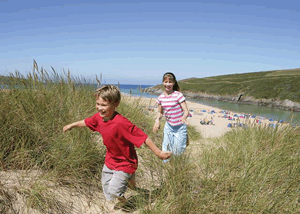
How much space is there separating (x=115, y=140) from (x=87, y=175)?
0.82m

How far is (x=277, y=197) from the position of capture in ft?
6.05

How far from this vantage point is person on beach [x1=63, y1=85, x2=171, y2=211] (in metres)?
2.03

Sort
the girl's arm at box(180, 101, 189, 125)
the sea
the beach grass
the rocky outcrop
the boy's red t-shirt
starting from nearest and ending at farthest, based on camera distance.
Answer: the beach grass, the boy's red t-shirt, the girl's arm at box(180, 101, 189, 125), the sea, the rocky outcrop

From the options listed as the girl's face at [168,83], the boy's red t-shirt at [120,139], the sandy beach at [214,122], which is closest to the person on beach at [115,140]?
the boy's red t-shirt at [120,139]

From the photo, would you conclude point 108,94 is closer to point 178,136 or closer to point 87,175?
point 87,175

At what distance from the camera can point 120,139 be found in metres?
2.07

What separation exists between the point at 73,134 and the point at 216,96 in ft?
127

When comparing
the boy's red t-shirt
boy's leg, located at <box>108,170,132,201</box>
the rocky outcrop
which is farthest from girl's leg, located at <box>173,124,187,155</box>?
the rocky outcrop

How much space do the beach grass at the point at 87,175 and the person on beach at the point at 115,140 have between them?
9.5 inches

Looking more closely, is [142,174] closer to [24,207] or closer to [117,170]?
[117,170]

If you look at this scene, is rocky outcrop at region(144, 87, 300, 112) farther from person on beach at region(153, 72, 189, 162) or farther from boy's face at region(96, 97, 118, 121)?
boy's face at region(96, 97, 118, 121)

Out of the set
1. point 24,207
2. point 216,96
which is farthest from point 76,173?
point 216,96

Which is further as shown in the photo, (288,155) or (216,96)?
(216,96)

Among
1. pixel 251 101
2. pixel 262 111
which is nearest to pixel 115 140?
pixel 262 111
